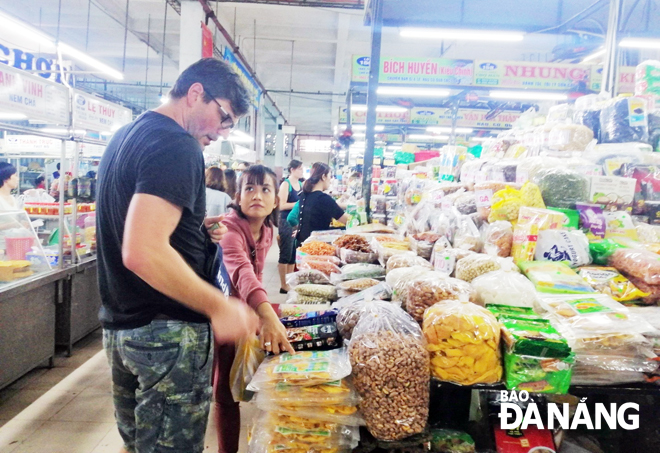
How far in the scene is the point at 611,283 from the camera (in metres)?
1.99

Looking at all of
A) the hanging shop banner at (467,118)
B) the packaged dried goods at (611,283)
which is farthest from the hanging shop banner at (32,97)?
the hanging shop banner at (467,118)

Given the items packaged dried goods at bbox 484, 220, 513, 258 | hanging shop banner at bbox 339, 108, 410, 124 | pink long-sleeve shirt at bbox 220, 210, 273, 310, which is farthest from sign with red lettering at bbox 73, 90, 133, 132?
hanging shop banner at bbox 339, 108, 410, 124

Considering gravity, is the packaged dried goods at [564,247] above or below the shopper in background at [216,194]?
below

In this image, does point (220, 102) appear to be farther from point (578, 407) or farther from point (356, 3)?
point (356, 3)

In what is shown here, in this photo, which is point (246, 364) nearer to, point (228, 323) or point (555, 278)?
point (228, 323)

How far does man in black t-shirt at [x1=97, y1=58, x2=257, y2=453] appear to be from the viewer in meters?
1.27

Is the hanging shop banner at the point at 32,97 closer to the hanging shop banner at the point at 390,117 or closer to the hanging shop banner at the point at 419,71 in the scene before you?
the hanging shop banner at the point at 419,71

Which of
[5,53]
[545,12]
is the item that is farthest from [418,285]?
[5,53]

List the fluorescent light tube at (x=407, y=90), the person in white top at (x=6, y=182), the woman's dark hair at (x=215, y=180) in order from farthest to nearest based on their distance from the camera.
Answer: the fluorescent light tube at (x=407, y=90)
the woman's dark hair at (x=215, y=180)
the person in white top at (x=6, y=182)

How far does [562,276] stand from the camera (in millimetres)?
1960

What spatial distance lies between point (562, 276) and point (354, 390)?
3.58 feet

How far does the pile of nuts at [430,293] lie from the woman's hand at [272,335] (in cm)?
54

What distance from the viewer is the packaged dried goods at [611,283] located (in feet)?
6.33

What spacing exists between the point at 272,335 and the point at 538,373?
94 cm
